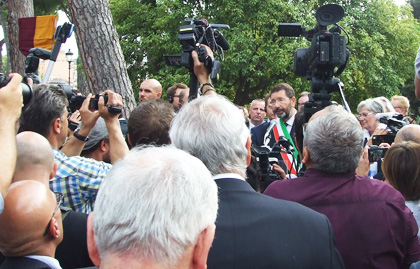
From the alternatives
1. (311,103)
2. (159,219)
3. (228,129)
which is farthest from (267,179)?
(159,219)

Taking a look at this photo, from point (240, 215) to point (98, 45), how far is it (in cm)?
517

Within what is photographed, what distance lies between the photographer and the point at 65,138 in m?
3.27

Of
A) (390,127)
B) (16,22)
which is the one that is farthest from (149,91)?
(16,22)

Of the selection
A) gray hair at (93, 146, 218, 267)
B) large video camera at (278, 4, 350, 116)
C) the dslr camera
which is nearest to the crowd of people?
gray hair at (93, 146, 218, 267)

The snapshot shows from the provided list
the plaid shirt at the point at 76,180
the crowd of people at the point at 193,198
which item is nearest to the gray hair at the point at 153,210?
the crowd of people at the point at 193,198

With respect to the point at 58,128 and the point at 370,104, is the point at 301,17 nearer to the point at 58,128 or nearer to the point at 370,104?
the point at 370,104

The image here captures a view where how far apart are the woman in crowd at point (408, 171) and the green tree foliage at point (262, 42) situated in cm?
1786

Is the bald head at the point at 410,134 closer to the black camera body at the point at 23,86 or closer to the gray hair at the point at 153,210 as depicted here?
the black camera body at the point at 23,86

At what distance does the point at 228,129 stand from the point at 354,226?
87cm

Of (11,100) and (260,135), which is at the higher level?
(11,100)

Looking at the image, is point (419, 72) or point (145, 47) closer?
point (419, 72)

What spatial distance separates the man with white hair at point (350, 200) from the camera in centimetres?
248

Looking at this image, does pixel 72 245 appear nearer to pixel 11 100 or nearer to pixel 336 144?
pixel 11 100

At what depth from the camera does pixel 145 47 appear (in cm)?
2344
